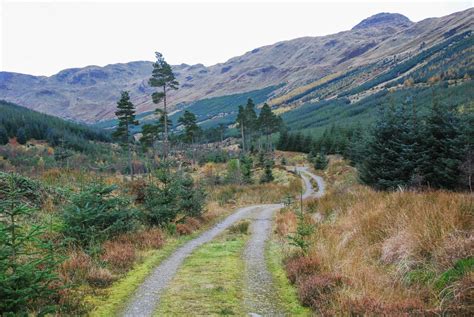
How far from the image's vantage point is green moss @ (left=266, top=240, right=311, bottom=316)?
6133mm

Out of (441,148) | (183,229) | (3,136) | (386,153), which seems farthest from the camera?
(3,136)

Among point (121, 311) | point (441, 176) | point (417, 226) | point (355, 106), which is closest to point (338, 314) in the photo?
point (417, 226)

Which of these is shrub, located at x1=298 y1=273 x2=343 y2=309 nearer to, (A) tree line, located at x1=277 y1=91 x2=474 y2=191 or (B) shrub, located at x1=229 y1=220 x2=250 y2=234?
(B) shrub, located at x1=229 y1=220 x2=250 y2=234

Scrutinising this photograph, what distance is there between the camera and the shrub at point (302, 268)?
750cm

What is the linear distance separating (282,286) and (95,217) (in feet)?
19.4

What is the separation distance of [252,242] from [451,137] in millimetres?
15397

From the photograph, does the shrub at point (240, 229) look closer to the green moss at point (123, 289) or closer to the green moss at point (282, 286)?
the green moss at point (282, 286)

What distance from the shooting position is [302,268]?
7711 millimetres

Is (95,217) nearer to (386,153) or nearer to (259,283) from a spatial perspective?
(259,283)

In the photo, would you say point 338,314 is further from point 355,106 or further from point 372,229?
point 355,106

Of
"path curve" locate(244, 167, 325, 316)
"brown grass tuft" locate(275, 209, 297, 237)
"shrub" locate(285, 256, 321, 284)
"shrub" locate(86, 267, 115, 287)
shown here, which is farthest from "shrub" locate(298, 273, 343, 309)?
"brown grass tuft" locate(275, 209, 297, 237)

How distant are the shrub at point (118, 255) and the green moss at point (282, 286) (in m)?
3.70

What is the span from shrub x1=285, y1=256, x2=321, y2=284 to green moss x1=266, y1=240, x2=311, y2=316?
170 millimetres

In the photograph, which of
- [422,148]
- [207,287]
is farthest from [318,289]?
[422,148]
